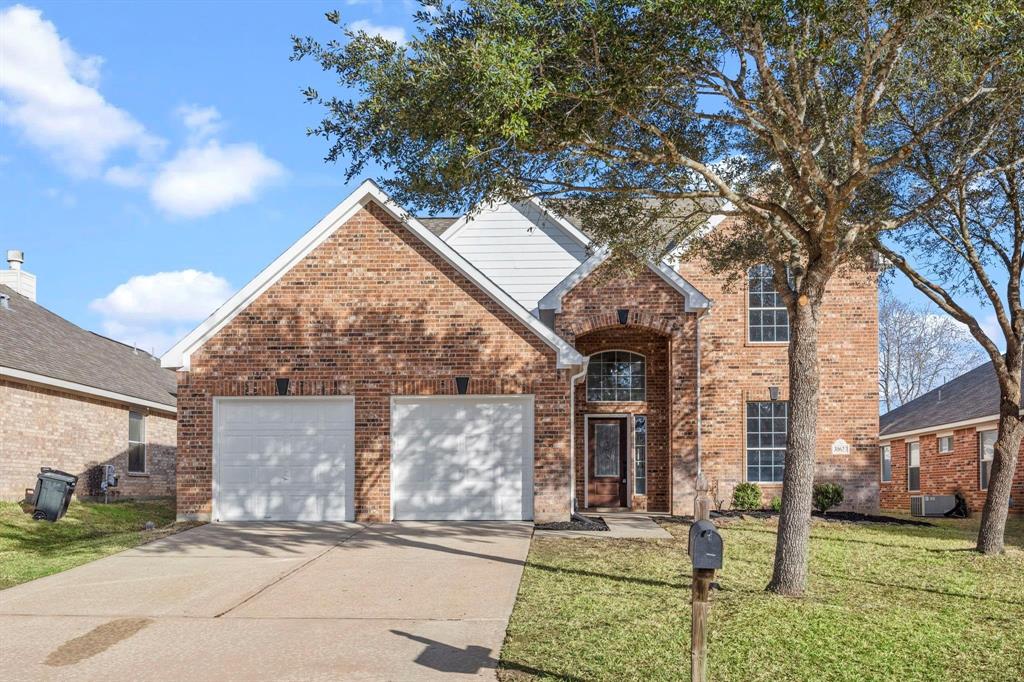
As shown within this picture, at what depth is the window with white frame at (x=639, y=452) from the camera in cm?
2056

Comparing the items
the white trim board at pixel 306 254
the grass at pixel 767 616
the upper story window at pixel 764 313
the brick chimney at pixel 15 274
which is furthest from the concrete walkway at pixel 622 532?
the brick chimney at pixel 15 274

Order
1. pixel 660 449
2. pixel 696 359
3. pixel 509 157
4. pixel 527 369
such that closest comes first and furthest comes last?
1. pixel 509 157
2. pixel 527 369
3. pixel 696 359
4. pixel 660 449

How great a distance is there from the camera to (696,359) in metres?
19.0

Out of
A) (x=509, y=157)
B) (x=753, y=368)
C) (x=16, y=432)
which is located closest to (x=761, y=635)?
(x=509, y=157)

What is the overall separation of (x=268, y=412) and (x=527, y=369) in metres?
4.56

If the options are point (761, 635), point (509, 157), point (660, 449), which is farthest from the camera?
point (660, 449)

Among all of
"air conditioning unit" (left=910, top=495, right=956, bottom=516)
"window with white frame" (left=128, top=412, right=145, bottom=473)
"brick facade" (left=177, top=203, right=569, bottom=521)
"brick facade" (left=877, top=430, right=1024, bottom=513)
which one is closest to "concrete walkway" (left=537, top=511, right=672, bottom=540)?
"brick facade" (left=177, top=203, right=569, bottom=521)

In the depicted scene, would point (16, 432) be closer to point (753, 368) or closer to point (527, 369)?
point (527, 369)

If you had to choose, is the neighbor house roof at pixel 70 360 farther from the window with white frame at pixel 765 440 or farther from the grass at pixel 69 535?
the window with white frame at pixel 765 440

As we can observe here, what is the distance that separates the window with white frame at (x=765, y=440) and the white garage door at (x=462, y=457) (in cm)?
652

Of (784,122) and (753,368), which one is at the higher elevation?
(784,122)

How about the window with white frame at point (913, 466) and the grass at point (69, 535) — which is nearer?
the grass at point (69, 535)

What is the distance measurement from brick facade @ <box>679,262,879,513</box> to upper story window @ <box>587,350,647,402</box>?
4.44ft

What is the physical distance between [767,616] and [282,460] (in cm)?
972
